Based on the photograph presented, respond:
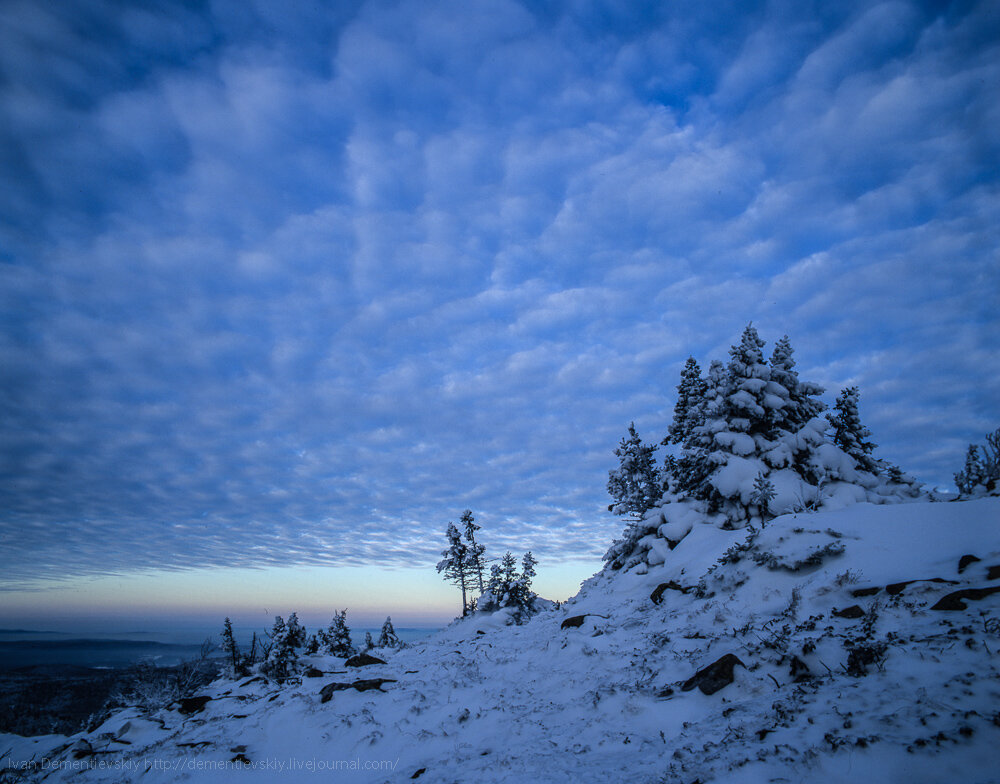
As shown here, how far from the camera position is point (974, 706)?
4.61 meters

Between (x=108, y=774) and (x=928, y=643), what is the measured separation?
17667mm

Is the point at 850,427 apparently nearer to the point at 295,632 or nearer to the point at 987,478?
the point at 987,478

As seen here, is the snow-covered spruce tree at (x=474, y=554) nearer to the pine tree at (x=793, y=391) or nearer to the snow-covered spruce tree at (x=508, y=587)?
the snow-covered spruce tree at (x=508, y=587)

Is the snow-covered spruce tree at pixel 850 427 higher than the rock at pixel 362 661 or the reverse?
higher

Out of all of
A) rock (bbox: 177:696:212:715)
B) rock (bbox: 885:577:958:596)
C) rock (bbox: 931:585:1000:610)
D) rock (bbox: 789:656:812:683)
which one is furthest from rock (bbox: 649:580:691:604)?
rock (bbox: 177:696:212:715)

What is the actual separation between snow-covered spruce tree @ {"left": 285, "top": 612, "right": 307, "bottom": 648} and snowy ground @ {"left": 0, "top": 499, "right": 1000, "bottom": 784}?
23.0 m

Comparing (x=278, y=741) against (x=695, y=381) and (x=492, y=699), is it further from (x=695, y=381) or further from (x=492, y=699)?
(x=695, y=381)

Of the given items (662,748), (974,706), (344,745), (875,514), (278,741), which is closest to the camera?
(974,706)

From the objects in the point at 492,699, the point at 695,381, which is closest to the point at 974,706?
the point at 492,699

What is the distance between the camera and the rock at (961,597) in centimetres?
691

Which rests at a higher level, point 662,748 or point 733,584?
point 733,584

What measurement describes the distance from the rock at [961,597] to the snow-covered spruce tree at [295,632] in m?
43.0

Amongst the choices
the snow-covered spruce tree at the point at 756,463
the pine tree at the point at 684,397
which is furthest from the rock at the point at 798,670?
the pine tree at the point at 684,397


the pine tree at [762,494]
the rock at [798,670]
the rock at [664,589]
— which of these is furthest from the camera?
the pine tree at [762,494]
